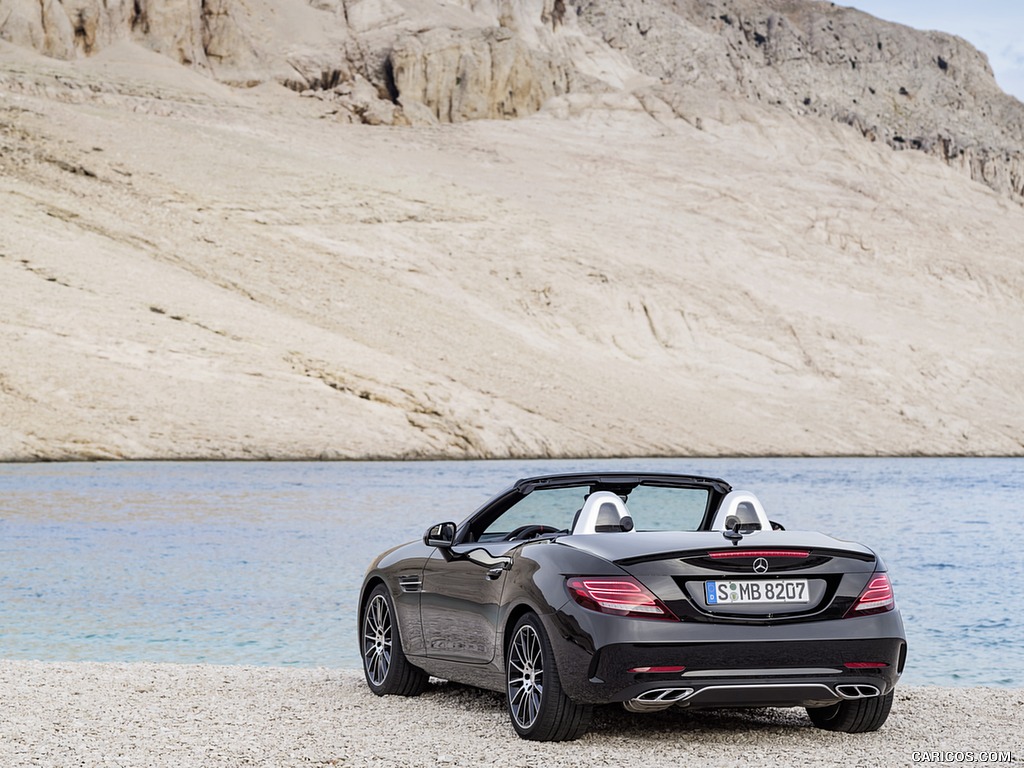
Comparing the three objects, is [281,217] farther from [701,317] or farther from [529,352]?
[701,317]

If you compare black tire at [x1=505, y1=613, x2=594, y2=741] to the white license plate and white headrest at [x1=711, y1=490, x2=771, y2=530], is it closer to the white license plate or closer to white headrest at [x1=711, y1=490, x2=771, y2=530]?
the white license plate

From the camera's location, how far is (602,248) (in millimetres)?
76438

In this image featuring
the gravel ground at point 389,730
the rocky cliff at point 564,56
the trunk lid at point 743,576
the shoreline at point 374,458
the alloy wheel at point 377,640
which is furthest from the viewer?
the rocky cliff at point 564,56

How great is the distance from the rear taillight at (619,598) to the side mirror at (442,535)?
143 cm

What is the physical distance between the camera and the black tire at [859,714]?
6938 millimetres

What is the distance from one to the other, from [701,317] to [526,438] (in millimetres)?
20281

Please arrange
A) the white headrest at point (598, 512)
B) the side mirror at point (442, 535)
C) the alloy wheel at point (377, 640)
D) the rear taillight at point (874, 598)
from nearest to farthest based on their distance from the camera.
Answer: the rear taillight at point (874, 598), the white headrest at point (598, 512), the side mirror at point (442, 535), the alloy wheel at point (377, 640)

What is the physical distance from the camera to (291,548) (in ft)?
71.9

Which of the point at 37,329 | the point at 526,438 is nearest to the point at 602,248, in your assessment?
the point at 526,438

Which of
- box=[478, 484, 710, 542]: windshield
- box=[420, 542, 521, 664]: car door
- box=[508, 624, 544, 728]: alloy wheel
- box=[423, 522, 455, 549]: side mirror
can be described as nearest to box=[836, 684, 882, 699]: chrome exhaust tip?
box=[508, 624, 544, 728]: alloy wheel

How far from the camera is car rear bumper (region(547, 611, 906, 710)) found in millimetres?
6266

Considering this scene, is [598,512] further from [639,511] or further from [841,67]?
[841,67]

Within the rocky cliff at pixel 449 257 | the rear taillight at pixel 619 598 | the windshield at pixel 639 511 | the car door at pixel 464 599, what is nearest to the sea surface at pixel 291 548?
the windshield at pixel 639 511

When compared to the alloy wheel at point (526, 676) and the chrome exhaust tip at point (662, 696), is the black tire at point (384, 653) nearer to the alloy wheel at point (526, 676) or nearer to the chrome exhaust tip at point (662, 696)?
the alloy wheel at point (526, 676)
